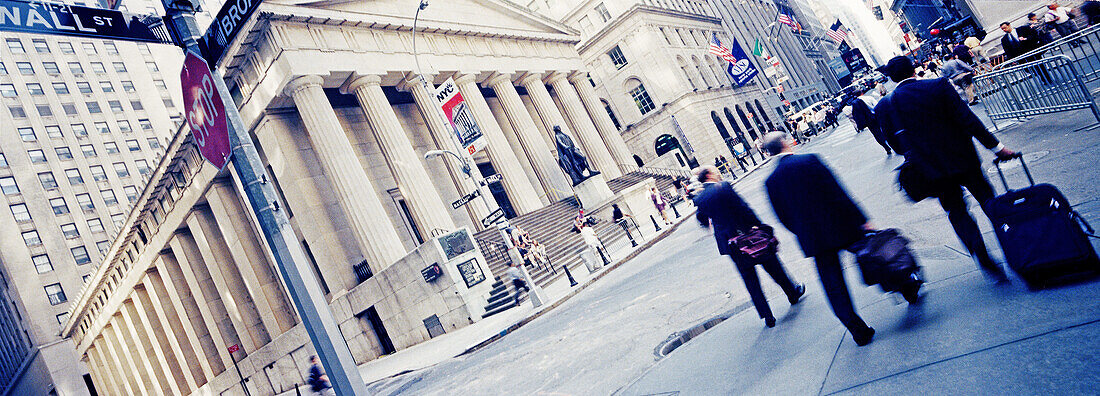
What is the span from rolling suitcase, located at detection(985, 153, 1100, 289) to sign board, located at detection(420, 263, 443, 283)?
17.8 metres

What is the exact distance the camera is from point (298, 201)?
28.3m

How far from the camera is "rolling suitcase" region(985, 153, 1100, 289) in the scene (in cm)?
371

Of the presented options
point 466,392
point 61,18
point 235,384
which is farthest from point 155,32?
point 235,384

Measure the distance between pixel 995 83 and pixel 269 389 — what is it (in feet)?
110

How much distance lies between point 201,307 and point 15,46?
39030mm

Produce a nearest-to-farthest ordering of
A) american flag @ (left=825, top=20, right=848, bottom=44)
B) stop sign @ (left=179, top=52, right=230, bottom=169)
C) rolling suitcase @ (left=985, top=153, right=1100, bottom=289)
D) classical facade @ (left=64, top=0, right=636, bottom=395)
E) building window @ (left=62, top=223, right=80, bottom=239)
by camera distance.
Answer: rolling suitcase @ (left=985, top=153, right=1100, bottom=289), stop sign @ (left=179, top=52, right=230, bottom=169), classical facade @ (left=64, top=0, right=636, bottom=395), american flag @ (left=825, top=20, right=848, bottom=44), building window @ (left=62, top=223, right=80, bottom=239)

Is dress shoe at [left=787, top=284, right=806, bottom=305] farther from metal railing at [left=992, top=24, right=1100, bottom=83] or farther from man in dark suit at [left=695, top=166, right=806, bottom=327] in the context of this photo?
metal railing at [left=992, top=24, right=1100, bottom=83]

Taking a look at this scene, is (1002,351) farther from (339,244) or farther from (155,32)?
(339,244)

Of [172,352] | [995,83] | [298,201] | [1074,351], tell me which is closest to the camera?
[1074,351]

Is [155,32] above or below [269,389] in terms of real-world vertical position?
above

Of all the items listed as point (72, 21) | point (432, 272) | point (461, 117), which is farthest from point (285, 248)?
point (432, 272)

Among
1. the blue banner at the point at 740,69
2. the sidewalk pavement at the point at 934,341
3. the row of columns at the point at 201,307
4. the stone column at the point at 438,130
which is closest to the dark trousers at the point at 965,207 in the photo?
the sidewalk pavement at the point at 934,341

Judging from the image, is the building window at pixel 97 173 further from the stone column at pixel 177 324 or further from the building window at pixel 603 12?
the building window at pixel 603 12

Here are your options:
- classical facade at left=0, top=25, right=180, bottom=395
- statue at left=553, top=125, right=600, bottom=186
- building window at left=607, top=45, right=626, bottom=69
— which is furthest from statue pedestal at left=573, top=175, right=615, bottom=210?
classical facade at left=0, top=25, right=180, bottom=395
